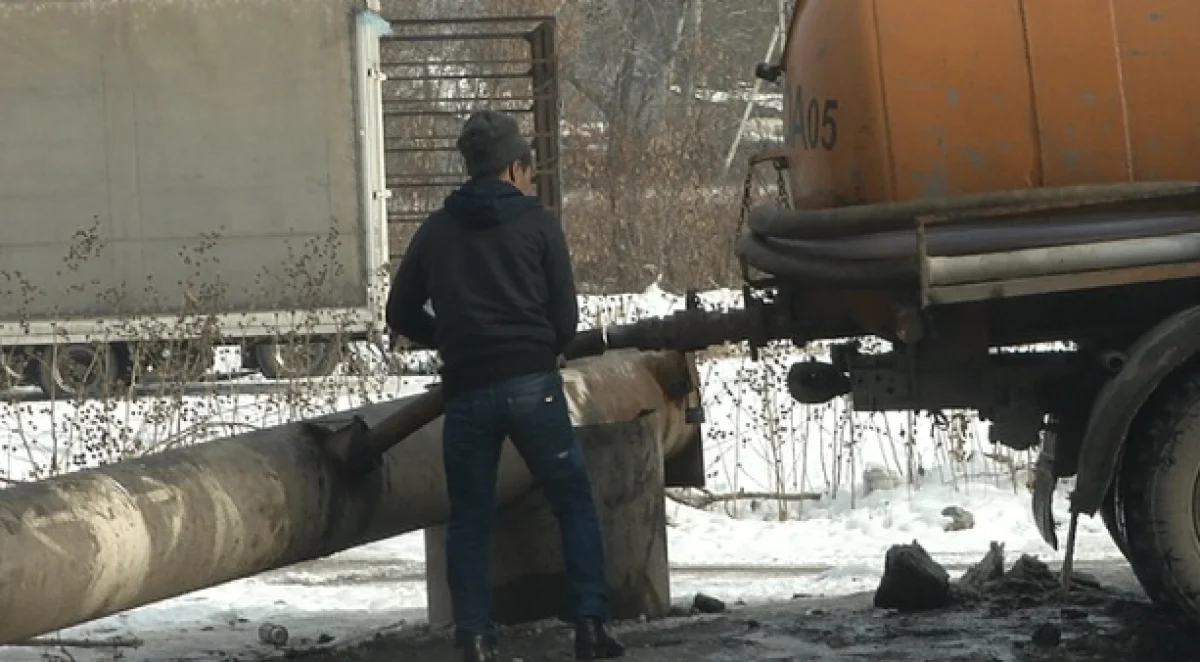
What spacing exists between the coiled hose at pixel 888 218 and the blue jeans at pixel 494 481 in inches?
36.4

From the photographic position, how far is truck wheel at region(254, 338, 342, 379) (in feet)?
44.4

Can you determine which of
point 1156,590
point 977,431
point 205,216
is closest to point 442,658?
point 1156,590

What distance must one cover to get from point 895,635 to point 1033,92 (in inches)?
77.7

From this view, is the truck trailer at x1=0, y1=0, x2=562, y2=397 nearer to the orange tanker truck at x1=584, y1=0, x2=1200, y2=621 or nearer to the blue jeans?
the blue jeans

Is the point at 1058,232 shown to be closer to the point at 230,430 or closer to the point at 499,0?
the point at 230,430

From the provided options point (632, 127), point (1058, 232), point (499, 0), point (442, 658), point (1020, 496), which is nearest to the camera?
point (1058, 232)

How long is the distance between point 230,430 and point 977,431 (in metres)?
4.47

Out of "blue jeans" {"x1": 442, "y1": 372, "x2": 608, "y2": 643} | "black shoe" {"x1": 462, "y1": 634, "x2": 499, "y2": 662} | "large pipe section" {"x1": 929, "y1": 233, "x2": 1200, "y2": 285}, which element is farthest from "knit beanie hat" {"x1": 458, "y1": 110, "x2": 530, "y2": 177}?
"black shoe" {"x1": 462, "y1": 634, "x2": 499, "y2": 662}

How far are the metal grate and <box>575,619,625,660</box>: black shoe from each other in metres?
10.7

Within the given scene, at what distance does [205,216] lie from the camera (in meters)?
16.7

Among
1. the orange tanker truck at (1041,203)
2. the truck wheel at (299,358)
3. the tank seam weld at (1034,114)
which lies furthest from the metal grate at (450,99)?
the tank seam weld at (1034,114)

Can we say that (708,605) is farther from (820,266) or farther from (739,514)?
(739,514)

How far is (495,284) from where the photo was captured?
630 centimetres

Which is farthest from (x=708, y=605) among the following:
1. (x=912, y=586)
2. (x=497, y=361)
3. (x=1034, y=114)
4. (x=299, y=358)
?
(x=299, y=358)
